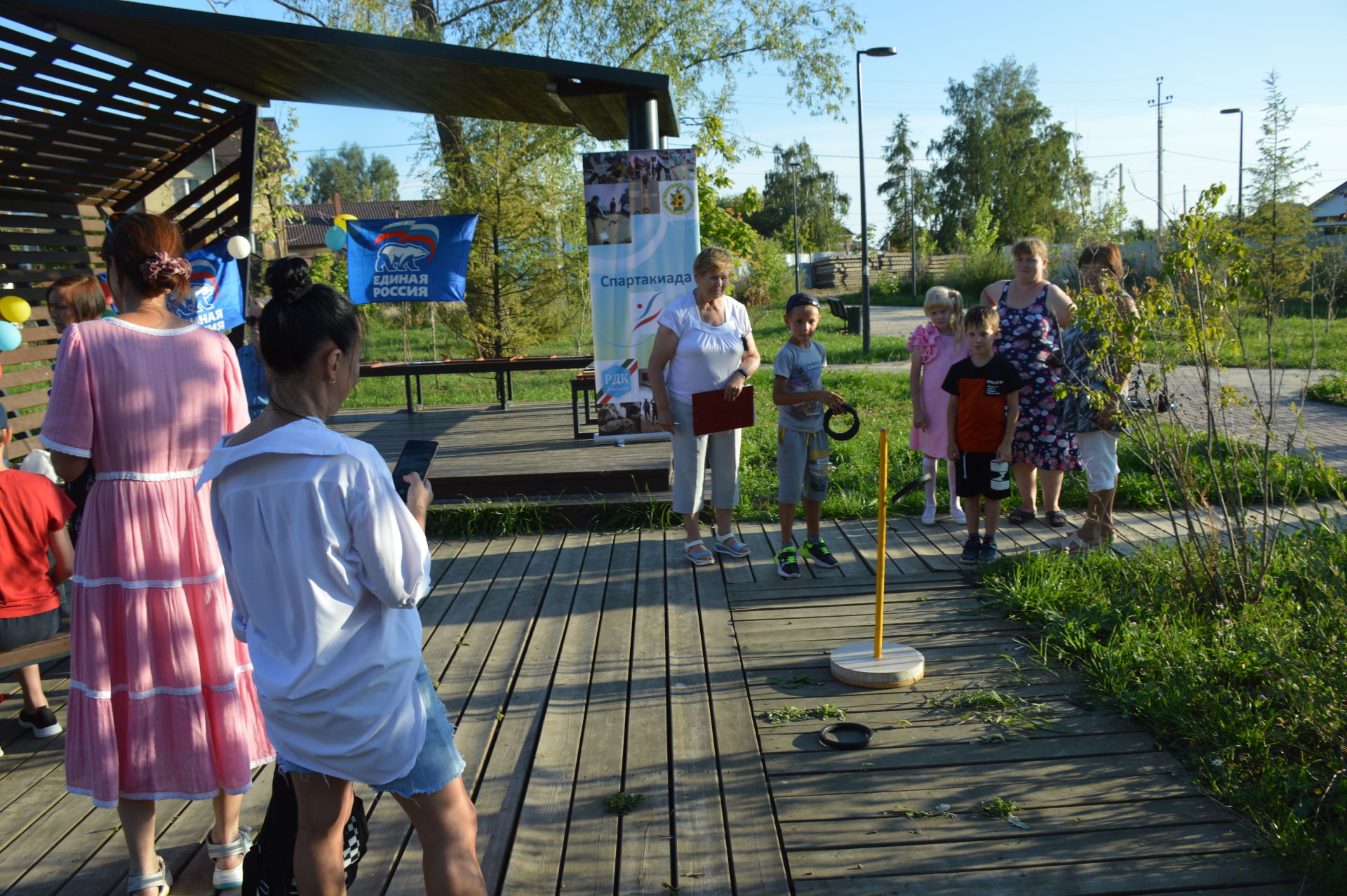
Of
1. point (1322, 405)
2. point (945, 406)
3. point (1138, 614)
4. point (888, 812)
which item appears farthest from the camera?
point (1322, 405)

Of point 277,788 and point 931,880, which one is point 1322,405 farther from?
point 277,788

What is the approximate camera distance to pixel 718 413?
528 centimetres

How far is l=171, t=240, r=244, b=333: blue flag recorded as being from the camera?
6.75 meters

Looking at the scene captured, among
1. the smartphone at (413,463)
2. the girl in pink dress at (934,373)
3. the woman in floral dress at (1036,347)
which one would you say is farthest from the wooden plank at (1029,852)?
the girl in pink dress at (934,373)

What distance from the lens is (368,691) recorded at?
5.94 feet

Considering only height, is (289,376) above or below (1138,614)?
above

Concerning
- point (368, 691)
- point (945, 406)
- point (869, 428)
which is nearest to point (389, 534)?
point (368, 691)

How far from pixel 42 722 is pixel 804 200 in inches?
2804

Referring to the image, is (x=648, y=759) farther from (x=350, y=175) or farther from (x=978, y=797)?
(x=350, y=175)

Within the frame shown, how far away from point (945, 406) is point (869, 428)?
352 centimetres

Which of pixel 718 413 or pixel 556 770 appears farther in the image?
pixel 718 413

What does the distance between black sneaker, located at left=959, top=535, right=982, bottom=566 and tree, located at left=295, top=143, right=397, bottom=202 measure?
297 feet

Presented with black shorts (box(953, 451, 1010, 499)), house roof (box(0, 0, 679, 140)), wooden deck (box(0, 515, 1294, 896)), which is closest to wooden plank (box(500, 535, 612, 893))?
wooden deck (box(0, 515, 1294, 896))

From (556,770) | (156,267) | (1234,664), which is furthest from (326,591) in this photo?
(1234,664)
